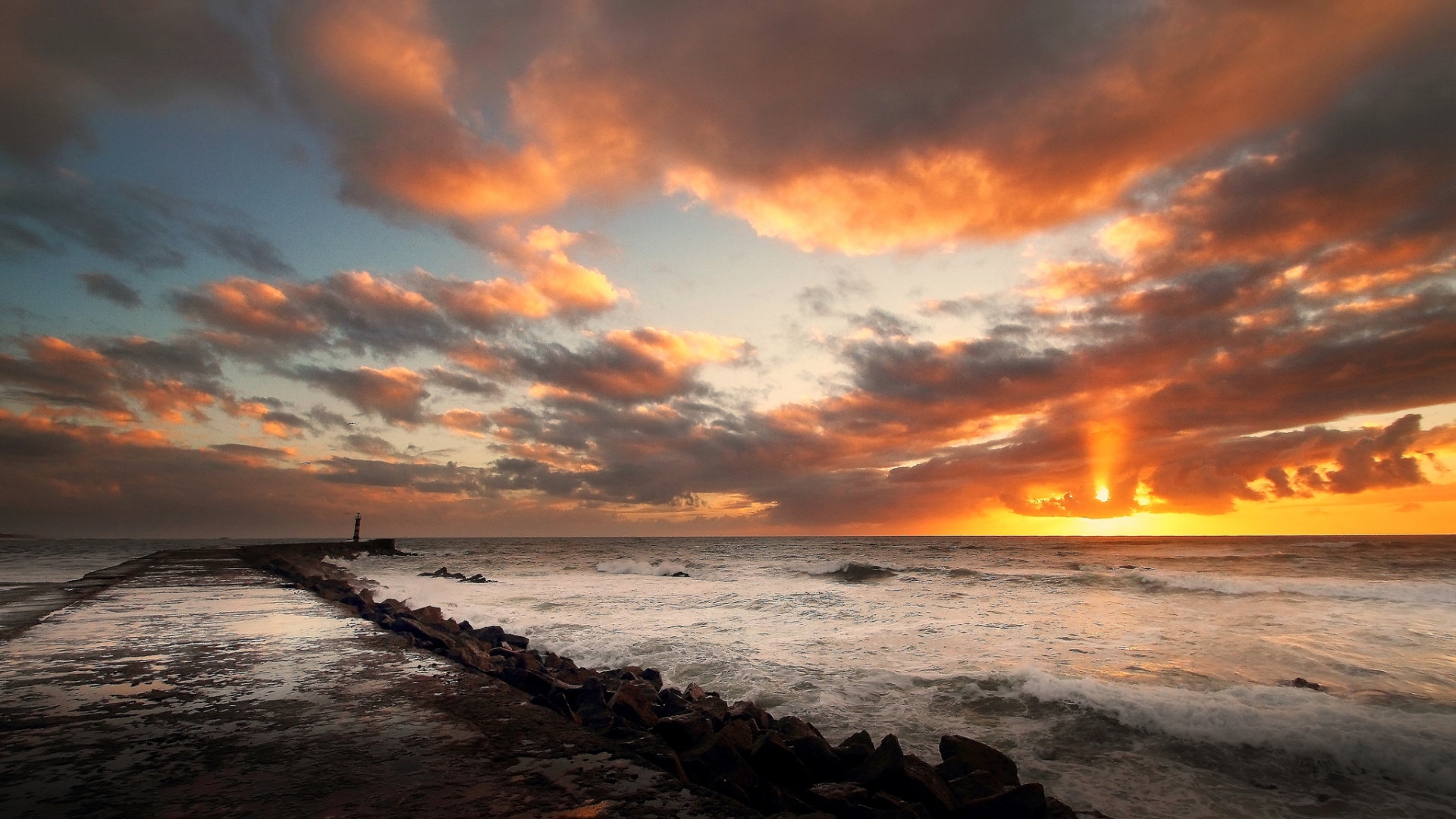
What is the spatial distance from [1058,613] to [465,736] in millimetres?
17585

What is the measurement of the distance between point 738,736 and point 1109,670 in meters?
8.39

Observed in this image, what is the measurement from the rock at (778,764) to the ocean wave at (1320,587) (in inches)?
1007

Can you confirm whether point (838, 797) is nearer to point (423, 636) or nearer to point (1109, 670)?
point (423, 636)

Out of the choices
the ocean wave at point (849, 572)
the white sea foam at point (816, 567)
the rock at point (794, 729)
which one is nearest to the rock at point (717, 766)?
the rock at point (794, 729)

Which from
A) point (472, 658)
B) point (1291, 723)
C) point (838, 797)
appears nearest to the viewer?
point (838, 797)

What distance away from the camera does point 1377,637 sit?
45.4 ft

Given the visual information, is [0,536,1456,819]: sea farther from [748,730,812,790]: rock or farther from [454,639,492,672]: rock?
[454,639,492,672]: rock

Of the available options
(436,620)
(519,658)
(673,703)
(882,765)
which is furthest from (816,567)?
(882,765)

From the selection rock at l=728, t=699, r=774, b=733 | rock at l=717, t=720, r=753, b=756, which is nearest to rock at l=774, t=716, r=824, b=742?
rock at l=728, t=699, r=774, b=733

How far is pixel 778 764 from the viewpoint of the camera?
5.23 meters

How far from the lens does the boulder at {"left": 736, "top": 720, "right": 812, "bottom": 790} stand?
17.0ft

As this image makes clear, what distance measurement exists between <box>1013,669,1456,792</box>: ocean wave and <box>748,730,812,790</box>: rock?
537 cm

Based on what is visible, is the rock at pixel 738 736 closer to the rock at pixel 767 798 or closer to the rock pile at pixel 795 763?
the rock pile at pixel 795 763

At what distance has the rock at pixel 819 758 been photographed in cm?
544
